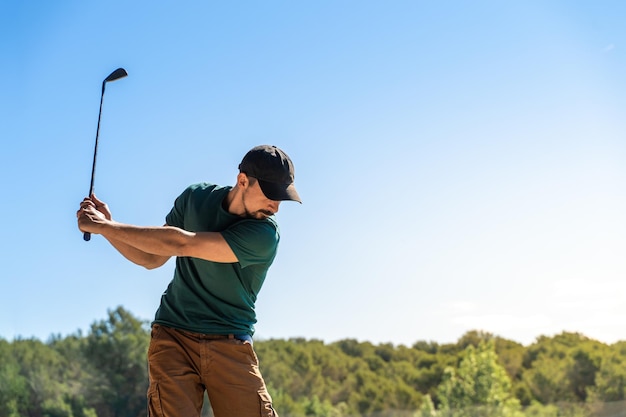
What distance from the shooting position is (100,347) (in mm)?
34750

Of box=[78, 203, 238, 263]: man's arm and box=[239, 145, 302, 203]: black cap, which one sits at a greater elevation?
box=[239, 145, 302, 203]: black cap

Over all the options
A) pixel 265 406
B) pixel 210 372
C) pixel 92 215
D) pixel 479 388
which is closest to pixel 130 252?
pixel 92 215

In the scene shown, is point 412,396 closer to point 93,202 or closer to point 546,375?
point 546,375

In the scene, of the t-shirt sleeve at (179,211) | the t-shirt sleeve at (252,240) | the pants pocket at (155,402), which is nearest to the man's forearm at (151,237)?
the t-shirt sleeve at (252,240)

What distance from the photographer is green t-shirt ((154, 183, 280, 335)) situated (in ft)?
11.3

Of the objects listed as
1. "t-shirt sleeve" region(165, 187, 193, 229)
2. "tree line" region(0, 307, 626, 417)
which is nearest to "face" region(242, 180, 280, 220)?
"t-shirt sleeve" region(165, 187, 193, 229)

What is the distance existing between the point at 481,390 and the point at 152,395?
3016cm

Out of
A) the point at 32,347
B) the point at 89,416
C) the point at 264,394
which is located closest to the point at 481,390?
the point at 89,416

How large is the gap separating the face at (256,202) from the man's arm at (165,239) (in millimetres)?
A: 212

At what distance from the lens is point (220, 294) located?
349 cm

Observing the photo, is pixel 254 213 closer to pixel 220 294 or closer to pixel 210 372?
pixel 220 294

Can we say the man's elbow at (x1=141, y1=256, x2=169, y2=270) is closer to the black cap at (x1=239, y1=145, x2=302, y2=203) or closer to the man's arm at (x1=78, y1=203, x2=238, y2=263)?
the man's arm at (x1=78, y1=203, x2=238, y2=263)

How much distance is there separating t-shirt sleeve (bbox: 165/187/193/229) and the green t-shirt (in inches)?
2.0

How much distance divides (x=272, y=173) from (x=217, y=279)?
497mm
